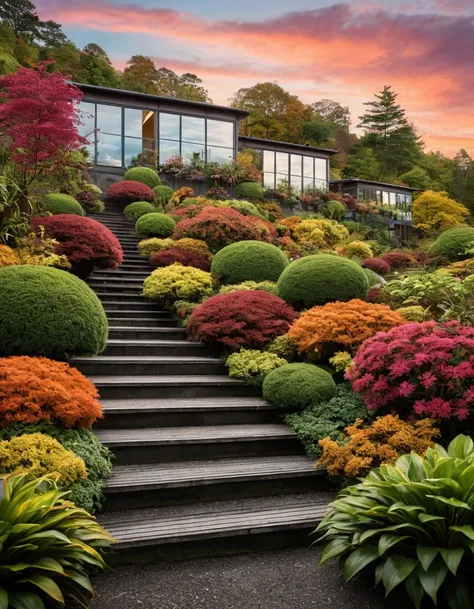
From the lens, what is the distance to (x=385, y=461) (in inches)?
175

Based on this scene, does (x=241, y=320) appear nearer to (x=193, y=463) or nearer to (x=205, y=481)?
(x=193, y=463)

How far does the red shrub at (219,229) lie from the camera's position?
41.7 ft

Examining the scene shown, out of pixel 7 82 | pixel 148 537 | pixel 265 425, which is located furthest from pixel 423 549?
pixel 7 82

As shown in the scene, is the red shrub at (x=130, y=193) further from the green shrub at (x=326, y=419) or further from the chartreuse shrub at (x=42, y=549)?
the chartreuse shrub at (x=42, y=549)

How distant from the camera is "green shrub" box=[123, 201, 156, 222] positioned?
17156 millimetres

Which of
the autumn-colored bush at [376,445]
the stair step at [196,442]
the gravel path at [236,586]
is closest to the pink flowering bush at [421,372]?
the autumn-colored bush at [376,445]

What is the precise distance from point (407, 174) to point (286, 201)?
21475 mm

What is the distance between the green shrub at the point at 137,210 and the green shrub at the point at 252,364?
11172 millimetres

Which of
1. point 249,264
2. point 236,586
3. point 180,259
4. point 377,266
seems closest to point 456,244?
point 377,266

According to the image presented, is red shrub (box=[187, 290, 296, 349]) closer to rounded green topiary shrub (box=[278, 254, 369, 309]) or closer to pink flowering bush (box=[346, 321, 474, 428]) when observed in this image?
rounded green topiary shrub (box=[278, 254, 369, 309])

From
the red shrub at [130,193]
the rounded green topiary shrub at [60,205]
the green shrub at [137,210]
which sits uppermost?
the red shrub at [130,193]

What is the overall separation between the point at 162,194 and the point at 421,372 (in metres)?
16.2

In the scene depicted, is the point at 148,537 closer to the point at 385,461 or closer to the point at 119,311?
the point at 385,461

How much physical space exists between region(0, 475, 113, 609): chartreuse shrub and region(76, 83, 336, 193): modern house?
20.0 metres
